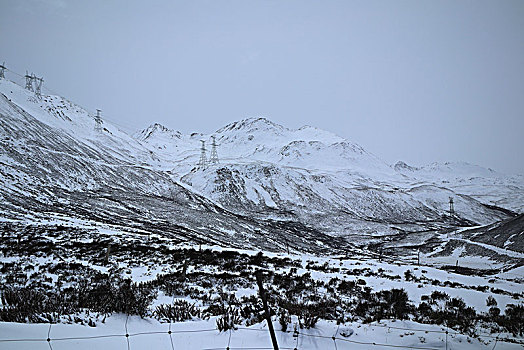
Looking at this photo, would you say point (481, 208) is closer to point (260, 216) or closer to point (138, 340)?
point (260, 216)

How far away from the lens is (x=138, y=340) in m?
6.30

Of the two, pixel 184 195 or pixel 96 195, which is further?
pixel 184 195

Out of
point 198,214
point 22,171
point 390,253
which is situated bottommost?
point 390,253

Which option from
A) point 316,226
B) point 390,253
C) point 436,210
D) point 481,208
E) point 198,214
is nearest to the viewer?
point 390,253

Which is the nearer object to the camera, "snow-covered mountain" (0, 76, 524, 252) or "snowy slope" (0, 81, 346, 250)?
"snowy slope" (0, 81, 346, 250)

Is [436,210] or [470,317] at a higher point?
[436,210]

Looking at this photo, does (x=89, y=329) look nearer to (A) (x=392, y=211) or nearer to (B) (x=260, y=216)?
(B) (x=260, y=216)

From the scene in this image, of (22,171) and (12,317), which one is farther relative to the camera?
(22,171)

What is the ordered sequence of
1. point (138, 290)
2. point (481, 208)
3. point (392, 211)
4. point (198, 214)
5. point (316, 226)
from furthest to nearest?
point (481, 208), point (392, 211), point (316, 226), point (198, 214), point (138, 290)

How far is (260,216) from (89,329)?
87023mm

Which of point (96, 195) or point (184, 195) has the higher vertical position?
point (184, 195)

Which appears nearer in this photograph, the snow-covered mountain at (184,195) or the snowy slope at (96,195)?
the snowy slope at (96,195)

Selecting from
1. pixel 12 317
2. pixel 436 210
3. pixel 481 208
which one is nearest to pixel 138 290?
pixel 12 317

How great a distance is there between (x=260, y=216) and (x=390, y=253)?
37978 mm
